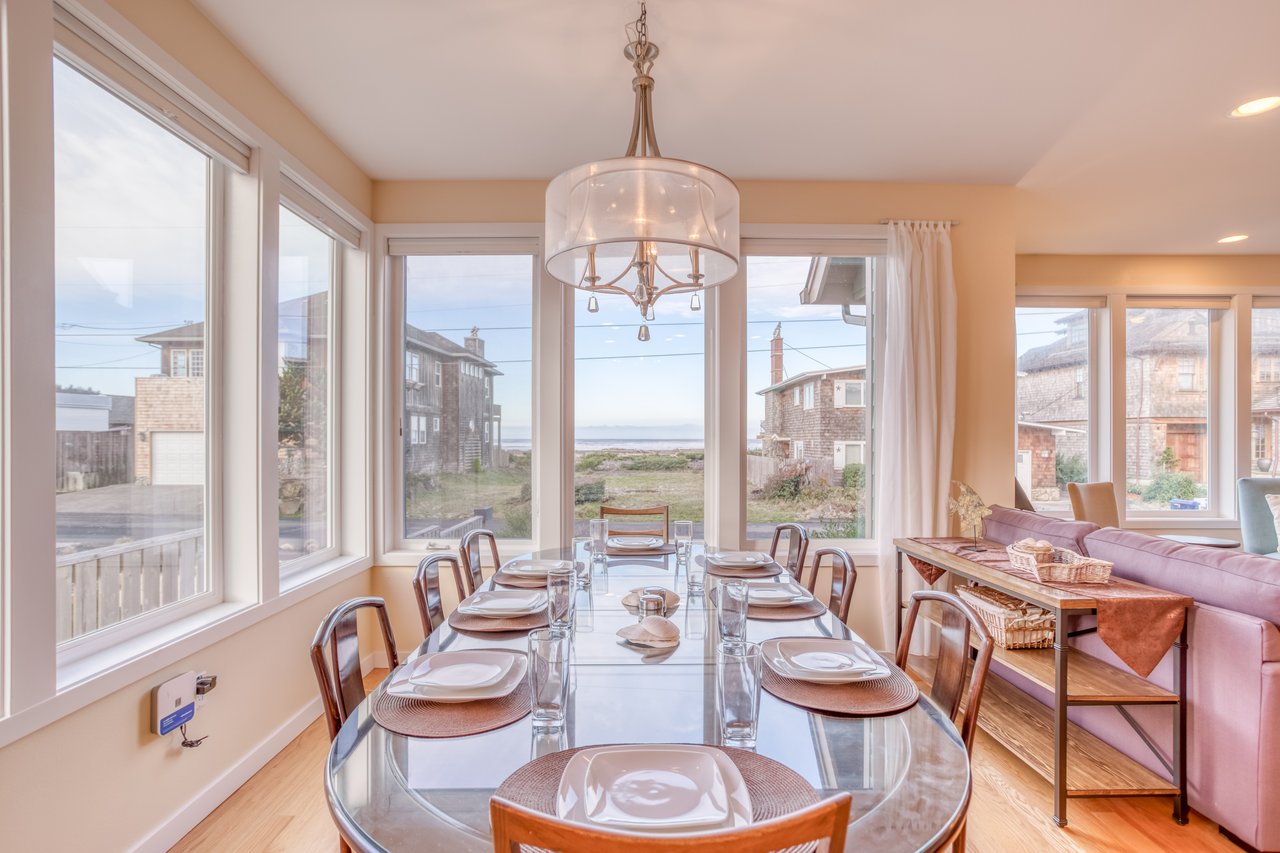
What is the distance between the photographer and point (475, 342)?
3.69 meters

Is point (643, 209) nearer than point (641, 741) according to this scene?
No

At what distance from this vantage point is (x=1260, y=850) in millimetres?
1848

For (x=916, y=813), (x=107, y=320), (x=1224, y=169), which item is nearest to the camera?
(x=916, y=813)

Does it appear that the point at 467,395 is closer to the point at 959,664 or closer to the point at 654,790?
the point at 959,664

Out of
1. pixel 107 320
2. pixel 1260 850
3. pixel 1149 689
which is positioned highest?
pixel 107 320

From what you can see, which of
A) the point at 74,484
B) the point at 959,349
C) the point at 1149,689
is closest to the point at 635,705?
the point at 74,484

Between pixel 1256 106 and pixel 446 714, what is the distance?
3805mm

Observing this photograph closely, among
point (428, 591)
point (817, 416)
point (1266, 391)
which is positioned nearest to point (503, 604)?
point (428, 591)

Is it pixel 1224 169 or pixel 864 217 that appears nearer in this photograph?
pixel 1224 169

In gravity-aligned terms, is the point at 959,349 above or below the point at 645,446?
above

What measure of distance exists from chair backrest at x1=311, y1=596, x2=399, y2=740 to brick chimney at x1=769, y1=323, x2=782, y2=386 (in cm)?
263

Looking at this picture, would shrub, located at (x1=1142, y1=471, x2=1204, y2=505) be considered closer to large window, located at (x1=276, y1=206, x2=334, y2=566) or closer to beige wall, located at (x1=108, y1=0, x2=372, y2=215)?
large window, located at (x1=276, y1=206, x2=334, y2=566)

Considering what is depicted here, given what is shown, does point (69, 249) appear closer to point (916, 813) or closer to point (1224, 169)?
point (916, 813)

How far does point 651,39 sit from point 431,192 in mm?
1750
